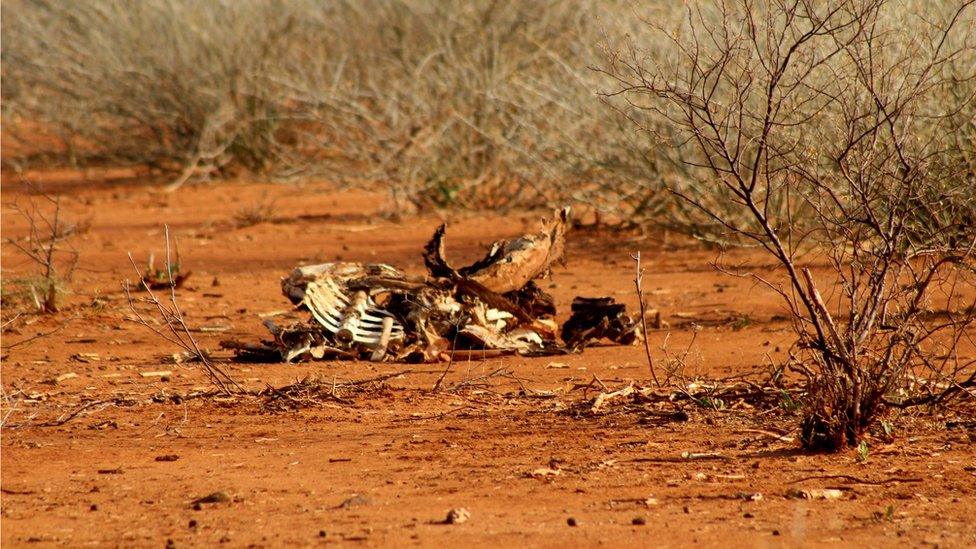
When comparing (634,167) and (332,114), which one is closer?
(634,167)

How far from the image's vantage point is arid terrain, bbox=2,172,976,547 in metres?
3.22

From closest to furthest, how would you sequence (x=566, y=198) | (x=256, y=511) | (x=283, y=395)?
(x=256, y=511) < (x=283, y=395) < (x=566, y=198)

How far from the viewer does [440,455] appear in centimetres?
402

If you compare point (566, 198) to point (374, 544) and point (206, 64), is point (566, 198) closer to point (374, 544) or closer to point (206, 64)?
point (206, 64)

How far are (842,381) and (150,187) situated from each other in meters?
11.7

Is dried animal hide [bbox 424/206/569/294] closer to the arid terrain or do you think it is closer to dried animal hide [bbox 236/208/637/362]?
dried animal hide [bbox 236/208/637/362]

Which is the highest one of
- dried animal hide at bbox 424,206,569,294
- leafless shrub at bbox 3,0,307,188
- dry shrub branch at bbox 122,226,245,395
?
leafless shrub at bbox 3,0,307,188

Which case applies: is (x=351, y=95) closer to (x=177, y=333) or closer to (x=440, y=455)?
(x=177, y=333)

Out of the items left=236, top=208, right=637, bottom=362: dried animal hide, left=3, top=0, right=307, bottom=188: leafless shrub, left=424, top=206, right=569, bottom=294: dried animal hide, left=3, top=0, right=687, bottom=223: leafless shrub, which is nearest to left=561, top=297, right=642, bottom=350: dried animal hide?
left=236, top=208, right=637, bottom=362: dried animal hide

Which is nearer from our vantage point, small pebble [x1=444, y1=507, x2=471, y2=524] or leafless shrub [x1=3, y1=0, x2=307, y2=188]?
small pebble [x1=444, y1=507, x2=471, y2=524]

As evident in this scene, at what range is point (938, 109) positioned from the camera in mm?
6371

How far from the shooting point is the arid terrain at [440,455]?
322 centimetres

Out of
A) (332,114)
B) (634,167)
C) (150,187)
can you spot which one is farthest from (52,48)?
(634,167)

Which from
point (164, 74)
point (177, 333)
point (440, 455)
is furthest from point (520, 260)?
point (164, 74)
